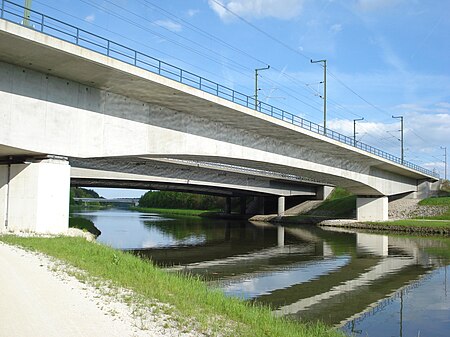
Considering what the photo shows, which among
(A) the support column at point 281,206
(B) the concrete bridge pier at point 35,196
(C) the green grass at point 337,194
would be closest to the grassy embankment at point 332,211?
(C) the green grass at point 337,194

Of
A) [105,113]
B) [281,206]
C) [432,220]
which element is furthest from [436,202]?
[105,113]

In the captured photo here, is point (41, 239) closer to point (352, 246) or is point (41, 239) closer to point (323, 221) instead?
point (352, 246)

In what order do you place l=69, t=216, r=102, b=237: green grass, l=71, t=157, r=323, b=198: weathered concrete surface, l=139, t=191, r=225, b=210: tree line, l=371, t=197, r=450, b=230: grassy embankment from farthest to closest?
l=139, t=191, r=225, b=210: tree line → l=371, t=197, r=450, b=230: grassy embankment → l=71, t=157, r=323, b=198: weathered concrete surface → l=69, t=216, r=102, b=237: green grass

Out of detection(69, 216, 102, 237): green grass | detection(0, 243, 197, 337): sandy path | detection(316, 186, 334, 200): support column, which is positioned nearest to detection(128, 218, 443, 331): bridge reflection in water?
detection(0, 243, 197, 337): sandy path

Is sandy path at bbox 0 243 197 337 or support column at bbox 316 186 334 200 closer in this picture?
sandy path at bbox 0 243 197 337

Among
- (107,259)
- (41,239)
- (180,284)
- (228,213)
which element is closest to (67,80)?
A: (41,239)

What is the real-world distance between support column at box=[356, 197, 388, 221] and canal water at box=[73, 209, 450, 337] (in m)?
23.2

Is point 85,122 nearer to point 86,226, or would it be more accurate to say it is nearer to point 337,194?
point 86,226

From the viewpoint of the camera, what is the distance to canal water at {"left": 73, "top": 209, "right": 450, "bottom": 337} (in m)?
13.1

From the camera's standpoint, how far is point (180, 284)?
12539 mm

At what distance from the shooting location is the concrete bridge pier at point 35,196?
2105 cm

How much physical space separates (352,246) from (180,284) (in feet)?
81.4

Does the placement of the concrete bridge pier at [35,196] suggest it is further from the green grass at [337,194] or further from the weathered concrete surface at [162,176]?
the green grass at [337,194]

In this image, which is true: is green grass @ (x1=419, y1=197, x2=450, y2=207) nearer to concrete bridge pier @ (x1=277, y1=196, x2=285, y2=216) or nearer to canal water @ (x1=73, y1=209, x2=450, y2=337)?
concrete bridge pier @ (x1=277, y1=196, x2=285, y2=216)
